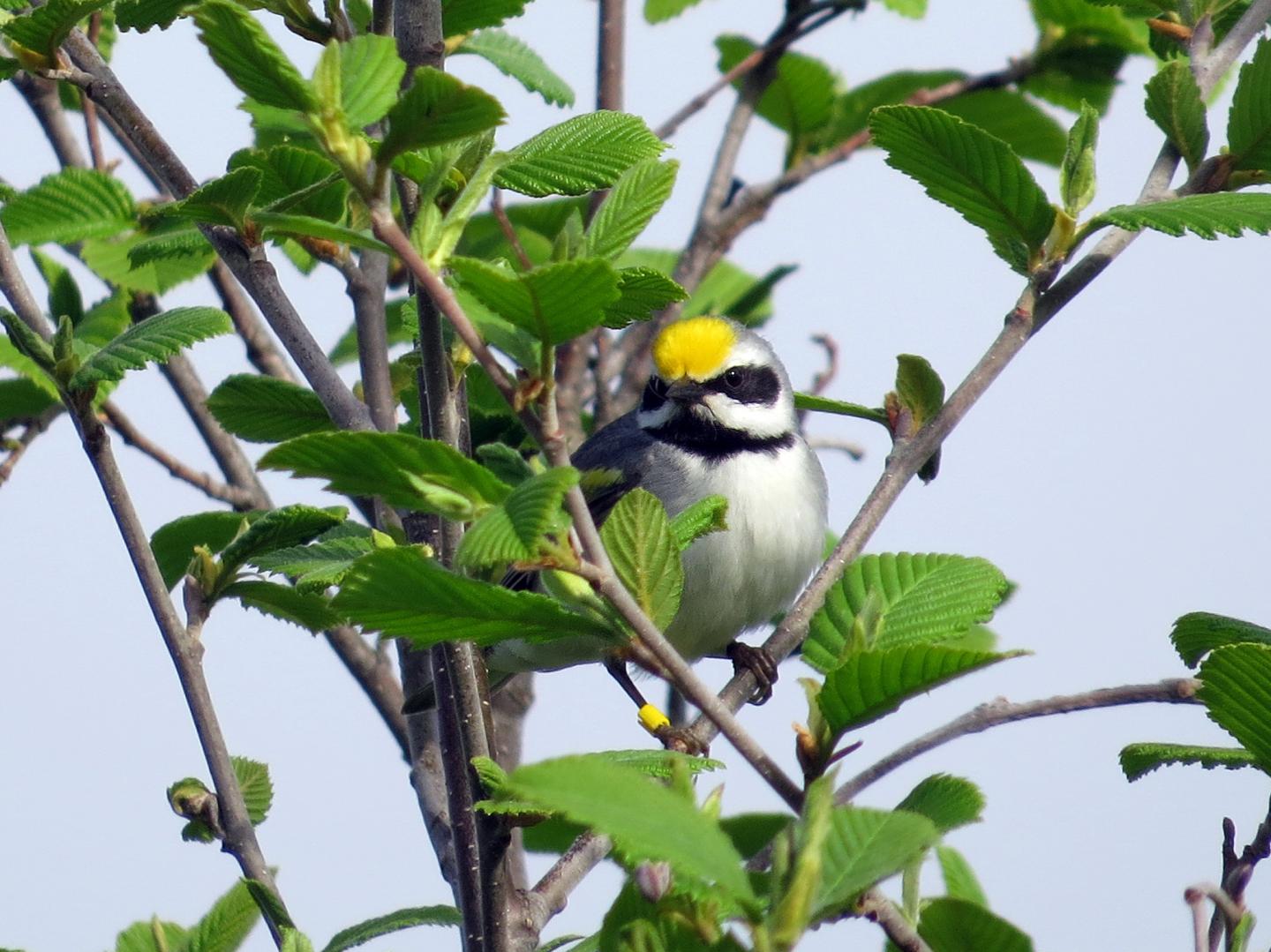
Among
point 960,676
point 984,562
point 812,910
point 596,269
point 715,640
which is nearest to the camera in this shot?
point 812,910

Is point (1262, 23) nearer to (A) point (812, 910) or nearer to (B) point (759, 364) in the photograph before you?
(A) point (812, 910)

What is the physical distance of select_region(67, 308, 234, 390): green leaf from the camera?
206cm

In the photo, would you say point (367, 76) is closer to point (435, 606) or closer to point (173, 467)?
point (435, 606)

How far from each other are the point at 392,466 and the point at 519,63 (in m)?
2.03

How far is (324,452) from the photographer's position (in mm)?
1350

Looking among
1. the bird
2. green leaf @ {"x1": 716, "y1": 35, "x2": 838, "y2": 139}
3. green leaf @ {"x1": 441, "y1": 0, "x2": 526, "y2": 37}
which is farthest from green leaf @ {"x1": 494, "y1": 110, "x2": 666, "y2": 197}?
green leaf @ {"x1": 716, "y1": 35, "x2": 838, "y2": 139}

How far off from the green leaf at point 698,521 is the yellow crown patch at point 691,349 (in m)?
2.25

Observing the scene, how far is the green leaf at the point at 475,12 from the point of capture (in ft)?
7.00

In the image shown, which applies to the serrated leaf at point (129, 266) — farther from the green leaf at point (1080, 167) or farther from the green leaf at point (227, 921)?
the green leaf at point (1080, 167)

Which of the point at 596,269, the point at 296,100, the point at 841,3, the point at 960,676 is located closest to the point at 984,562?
the point at 960,676

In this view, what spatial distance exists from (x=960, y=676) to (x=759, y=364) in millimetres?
2904

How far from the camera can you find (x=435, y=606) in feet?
4.75

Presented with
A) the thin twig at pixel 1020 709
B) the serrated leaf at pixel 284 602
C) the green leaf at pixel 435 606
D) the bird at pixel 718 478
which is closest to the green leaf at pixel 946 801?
the thin twig at pixel 1020 709

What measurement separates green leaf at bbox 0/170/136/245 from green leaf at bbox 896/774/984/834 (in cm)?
203
